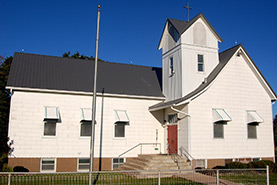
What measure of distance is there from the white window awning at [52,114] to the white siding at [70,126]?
0.38m

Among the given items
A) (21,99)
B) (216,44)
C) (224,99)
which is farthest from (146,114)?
(21,99)

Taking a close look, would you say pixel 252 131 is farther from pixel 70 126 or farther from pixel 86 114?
pixel 70 126

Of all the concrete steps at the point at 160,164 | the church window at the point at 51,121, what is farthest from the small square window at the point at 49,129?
the concrete steps at the point at 160,164

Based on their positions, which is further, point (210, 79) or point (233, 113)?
point (233, 113)

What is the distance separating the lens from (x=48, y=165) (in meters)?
19.1

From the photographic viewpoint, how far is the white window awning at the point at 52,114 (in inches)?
738

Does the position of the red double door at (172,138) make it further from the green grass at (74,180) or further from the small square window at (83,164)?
the green grass at (74,180)

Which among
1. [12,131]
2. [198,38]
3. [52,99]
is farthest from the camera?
[198,38]

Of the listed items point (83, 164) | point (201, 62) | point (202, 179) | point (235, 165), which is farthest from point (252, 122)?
point (83, 164)

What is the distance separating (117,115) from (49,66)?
6.59 metres

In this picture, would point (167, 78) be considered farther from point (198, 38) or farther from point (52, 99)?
point (52, 99)

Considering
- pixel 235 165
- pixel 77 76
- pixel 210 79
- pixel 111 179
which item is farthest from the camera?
pixel 77 76

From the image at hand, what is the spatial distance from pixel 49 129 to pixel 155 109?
25.0 feet

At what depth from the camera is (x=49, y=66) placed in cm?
2206
